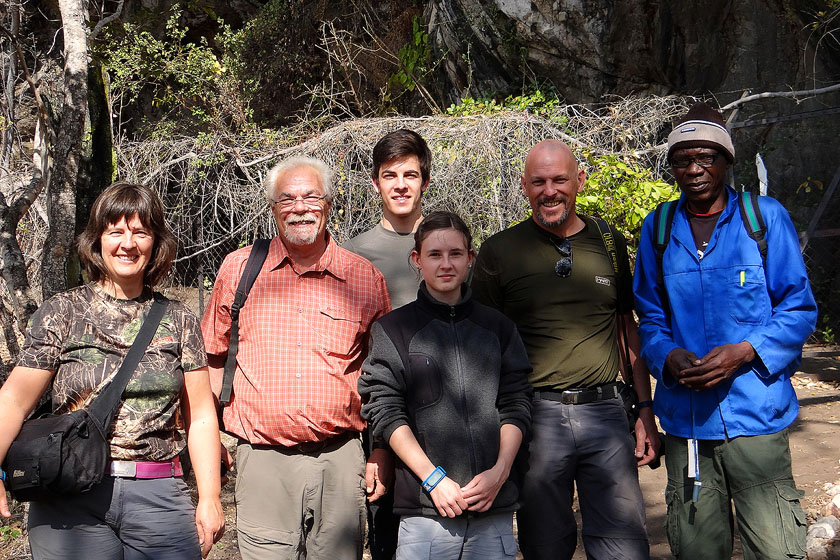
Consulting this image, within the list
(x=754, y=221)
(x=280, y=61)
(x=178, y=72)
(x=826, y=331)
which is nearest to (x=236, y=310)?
(x=754, y=221)

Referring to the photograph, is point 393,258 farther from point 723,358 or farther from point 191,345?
point 723,358

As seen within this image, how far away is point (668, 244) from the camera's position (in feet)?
10.1

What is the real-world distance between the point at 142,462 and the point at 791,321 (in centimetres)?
233

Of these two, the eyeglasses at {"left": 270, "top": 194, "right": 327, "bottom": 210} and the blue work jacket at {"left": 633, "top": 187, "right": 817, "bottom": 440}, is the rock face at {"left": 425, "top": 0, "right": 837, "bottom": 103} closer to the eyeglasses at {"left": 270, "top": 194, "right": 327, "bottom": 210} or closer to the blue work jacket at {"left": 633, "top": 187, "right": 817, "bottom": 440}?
the blue work jacket at {"left": 633, "top": 187, "right": 817, "bottom": 440}

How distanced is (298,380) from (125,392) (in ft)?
2.02

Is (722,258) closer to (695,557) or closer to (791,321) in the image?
(791,321)

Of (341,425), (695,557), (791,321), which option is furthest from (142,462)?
(791,321)

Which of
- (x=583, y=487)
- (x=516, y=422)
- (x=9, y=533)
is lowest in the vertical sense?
(x=9, y=533)

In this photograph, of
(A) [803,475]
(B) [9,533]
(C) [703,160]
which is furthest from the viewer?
(A) [803,475]

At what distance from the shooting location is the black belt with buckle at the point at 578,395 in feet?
10.1

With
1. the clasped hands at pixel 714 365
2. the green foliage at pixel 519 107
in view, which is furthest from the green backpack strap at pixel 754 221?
the green foliage at pixel 519 107

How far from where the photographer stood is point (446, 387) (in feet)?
8.98

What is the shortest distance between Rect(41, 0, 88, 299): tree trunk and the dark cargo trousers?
11.7 feet

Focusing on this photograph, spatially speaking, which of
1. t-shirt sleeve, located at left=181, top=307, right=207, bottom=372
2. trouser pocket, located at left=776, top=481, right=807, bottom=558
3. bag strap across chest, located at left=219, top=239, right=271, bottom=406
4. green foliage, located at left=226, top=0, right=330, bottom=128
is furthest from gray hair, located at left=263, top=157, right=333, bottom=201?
green foliage, located at left=226, top=0, right=330, bottom=128
